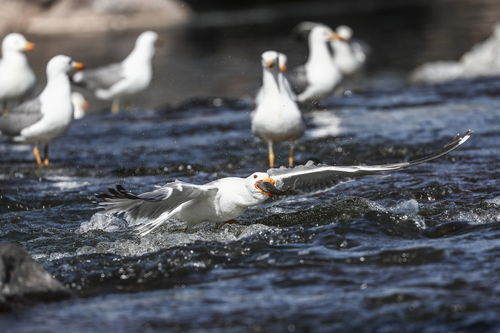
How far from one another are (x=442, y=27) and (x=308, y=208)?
19.7 metres

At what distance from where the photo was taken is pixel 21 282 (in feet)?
15.0

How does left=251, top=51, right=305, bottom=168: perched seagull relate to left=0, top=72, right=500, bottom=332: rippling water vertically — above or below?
above

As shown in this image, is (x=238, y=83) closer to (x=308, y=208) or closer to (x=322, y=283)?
(x=308, y=208)

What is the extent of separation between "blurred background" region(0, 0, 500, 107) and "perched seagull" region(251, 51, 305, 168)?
6.75 meters

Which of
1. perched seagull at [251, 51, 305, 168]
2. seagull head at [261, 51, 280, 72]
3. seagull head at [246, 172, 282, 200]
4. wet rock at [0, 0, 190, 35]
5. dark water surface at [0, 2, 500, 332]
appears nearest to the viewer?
dark water surface at [0, 2, 500, 332]

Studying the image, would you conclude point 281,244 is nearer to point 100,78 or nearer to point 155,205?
point 155,205

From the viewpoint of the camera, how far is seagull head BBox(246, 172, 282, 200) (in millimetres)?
5859

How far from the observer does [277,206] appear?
693 cm

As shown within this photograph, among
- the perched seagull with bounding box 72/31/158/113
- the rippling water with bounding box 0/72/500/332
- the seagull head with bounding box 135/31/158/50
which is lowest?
the rippling water with bounding box 0/72/500/332

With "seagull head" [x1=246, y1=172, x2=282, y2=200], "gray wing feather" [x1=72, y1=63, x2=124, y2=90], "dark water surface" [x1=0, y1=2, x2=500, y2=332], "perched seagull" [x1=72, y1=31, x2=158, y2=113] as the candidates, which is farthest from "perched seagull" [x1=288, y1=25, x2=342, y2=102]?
"seagull head" [x1=246, y1=172, x2=282, y2=200]

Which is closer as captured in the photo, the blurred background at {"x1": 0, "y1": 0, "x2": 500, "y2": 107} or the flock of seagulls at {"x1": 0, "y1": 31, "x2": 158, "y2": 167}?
the flock of seagulls at {"x1": 0, "y1": 31, "x2": 158, "y2": 167}

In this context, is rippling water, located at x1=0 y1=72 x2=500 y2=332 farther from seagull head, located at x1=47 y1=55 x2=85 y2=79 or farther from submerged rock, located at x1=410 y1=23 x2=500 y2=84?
submerged rock, located at x1=410 y1=23 x2=500 y2=84

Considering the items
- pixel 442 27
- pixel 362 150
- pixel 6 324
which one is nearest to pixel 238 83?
pixel 362 150

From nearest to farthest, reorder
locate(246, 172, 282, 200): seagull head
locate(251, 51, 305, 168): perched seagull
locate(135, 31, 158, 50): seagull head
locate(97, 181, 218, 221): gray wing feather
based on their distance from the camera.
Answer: locate(97, 181, 218, 221): gray wing feather, locate(246, 172, 282, 200): seagull head, locate(251, 51, 305, 168): perched seagull, locate(135, 31, 158, 50): seagull head
